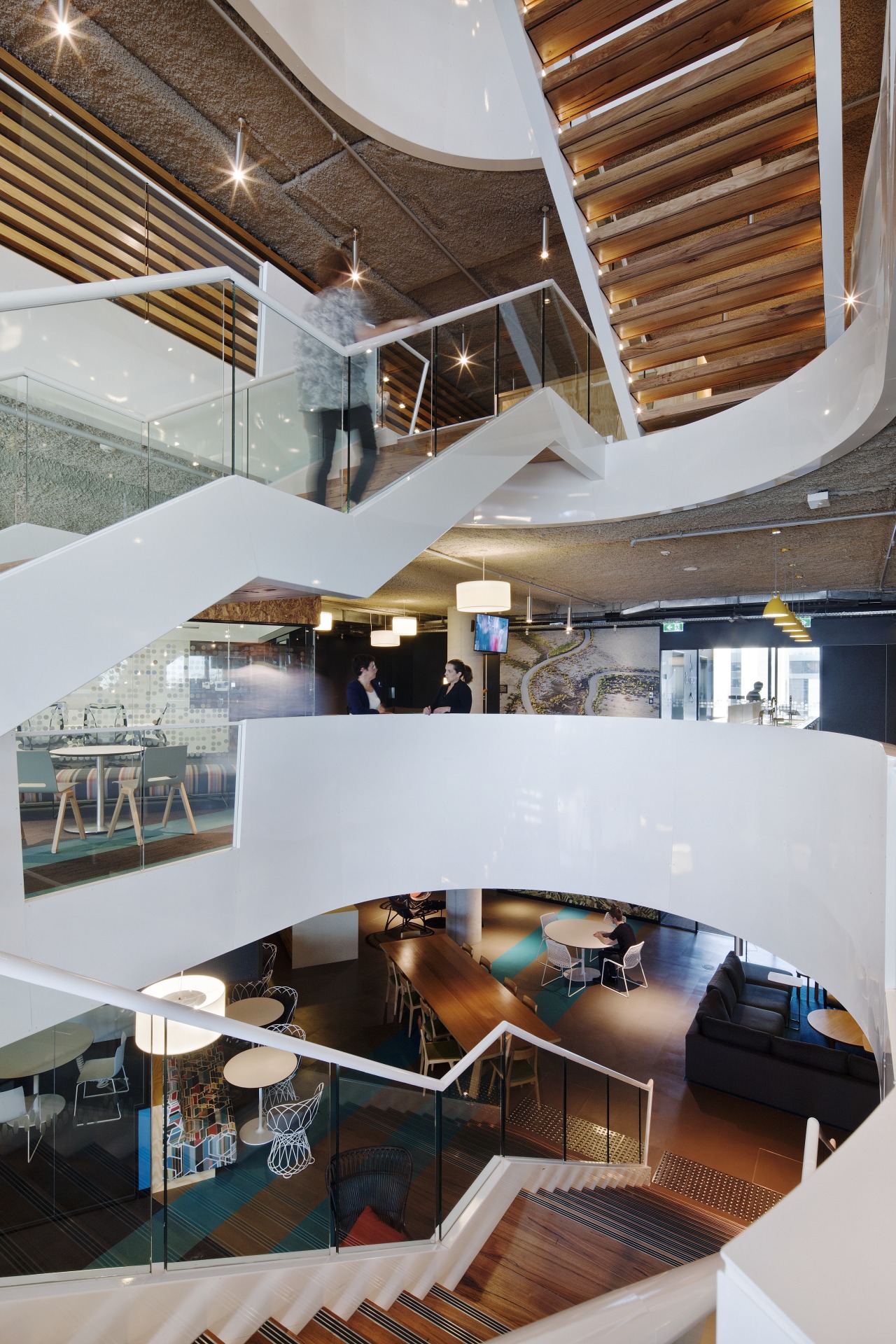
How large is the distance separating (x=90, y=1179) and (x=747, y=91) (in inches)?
229

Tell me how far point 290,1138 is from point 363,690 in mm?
3832

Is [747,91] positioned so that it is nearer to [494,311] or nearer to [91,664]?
[494,311]

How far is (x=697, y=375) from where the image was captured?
5211 mm

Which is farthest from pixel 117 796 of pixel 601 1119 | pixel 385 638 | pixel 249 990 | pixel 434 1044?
pixel 385 638

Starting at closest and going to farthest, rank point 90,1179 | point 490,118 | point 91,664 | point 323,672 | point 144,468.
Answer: point 90,1179
point 91,664
point 144,468
point 490,118
point 323,672

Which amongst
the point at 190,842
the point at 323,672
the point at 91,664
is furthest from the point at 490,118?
the point at 323,672

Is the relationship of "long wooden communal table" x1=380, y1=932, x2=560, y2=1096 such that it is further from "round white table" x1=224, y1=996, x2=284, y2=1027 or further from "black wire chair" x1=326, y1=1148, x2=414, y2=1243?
"black wire chair" x1=326, y1=1148, x2=414, y2=1243

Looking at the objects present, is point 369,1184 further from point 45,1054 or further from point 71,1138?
point 45,1054

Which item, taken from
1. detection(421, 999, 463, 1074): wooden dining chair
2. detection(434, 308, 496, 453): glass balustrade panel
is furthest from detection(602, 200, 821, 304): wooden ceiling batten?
detection(421, 999, 463, 1074): wooden dining chair

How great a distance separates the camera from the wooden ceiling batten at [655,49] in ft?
11.5

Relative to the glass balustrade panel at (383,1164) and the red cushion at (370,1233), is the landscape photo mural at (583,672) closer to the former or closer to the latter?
the glass balustrade panel at (383,1164)

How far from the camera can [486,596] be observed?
23.0 ft

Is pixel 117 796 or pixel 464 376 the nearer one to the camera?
pixel 117 796

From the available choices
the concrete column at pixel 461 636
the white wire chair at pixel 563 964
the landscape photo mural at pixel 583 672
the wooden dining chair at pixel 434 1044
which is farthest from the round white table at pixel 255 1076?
the landscape photo mural at pixel 583 672
